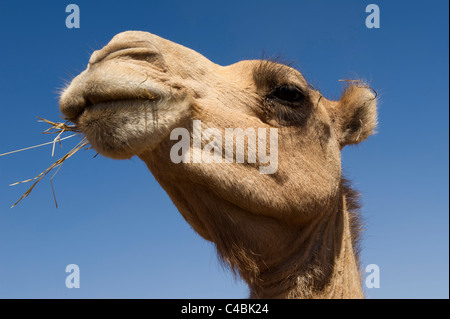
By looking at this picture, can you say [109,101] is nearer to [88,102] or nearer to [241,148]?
[88,102]

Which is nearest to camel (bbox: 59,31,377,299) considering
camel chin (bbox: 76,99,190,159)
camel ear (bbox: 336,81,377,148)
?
camel chin (bbox: 76,99,190,159)

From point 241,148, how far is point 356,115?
184 centimetres

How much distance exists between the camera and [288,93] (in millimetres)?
4172

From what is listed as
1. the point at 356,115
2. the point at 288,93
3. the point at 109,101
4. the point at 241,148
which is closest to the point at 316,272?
the point at 241,148

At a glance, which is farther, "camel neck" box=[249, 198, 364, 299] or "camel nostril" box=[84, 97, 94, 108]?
"camel neck" box=[249, 198, 364, 299]

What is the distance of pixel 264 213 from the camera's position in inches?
146

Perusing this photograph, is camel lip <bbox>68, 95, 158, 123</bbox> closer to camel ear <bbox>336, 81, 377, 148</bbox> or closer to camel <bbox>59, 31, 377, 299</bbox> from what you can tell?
camel <bbox>59, 31, 377, 299</bbox>

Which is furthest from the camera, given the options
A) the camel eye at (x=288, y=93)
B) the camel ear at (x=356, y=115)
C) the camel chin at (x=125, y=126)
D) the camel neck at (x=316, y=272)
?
the camel ear at (x=356, y=115)

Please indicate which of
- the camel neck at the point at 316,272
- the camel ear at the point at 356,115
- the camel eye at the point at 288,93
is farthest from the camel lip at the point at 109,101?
the camel ear at the point at 356,115

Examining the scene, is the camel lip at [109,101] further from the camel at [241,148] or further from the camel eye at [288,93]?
the camel eye at [288,93]

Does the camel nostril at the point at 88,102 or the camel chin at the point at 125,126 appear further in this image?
the camel nostril at the point at 88,102

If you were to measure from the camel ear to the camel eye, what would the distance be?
836 millimetres

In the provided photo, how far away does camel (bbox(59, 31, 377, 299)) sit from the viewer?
125 inches

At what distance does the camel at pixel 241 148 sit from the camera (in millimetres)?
3168
